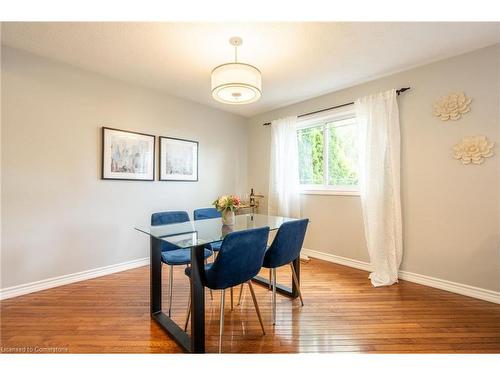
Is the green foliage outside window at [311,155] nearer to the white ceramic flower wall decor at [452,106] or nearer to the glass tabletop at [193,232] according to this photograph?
the white ceramic flower wall decor at [452,106]

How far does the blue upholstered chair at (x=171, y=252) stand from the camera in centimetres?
209

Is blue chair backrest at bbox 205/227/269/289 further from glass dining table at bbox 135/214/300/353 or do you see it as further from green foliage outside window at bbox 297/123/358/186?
green foliage outside window at bbox 297/123/358/186

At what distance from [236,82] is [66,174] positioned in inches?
88.0

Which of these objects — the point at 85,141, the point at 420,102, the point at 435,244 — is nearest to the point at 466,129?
the point at 420,102

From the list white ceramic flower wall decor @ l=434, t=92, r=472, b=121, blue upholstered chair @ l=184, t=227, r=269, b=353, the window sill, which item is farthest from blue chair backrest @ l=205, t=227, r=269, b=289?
white ceramic flower wall decor @ l=434, t=92, r=472, b=121

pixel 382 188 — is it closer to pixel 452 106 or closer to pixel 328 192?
pixel 328 192

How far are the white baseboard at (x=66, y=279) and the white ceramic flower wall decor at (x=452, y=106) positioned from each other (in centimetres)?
406

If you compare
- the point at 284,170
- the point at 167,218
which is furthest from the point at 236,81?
the point at 284,170

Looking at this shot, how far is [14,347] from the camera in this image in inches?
61.7

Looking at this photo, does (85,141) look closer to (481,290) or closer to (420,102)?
(420,102)

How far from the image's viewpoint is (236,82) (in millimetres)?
1773

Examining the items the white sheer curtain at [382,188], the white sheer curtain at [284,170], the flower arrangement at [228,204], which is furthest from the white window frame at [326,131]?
the flower arrangement at [228,204]
